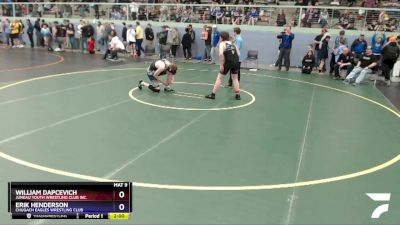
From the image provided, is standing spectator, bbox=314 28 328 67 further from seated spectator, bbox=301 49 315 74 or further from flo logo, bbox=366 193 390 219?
flo logo, bbox=366 193 390 219

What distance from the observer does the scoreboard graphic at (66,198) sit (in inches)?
146

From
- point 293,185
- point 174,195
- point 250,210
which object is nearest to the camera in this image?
point 250,210

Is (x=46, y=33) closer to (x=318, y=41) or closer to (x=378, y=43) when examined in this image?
(x=318, y=41)

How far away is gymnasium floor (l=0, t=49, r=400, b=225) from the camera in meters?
5.32

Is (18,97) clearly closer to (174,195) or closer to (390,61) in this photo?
(174,195)

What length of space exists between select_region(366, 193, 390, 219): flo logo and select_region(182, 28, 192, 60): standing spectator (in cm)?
1603

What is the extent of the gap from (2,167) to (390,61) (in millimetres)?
13931

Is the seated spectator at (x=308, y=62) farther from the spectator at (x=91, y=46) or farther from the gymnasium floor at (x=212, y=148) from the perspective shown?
the spectator at (x=91, y=46)

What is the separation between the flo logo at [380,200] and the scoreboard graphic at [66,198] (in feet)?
10.8

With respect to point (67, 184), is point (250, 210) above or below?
below

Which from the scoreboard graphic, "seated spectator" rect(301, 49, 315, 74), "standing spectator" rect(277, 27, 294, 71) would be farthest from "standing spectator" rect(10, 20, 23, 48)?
the scoreboard graphic

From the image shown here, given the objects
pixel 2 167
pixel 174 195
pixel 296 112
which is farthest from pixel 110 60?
pixel 174 195

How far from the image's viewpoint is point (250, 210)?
516 centimetres

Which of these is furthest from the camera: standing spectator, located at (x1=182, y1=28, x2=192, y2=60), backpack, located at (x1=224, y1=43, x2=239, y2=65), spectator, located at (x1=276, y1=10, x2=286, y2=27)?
standing spectator, located at (x1=182, y1=28, x2=192, y2=60)
